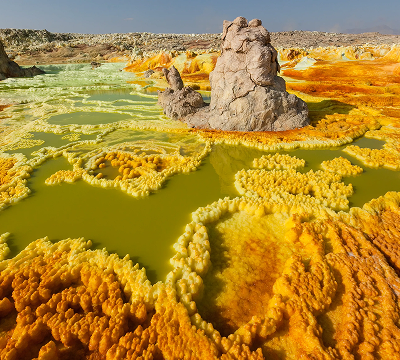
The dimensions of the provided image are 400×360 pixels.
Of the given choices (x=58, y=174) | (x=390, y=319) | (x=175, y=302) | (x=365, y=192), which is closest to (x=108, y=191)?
(x=58, y=174)

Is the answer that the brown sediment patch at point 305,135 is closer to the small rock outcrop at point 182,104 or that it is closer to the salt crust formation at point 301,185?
the salt crust formation at point 301,185

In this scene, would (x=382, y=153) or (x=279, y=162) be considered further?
(x=382, y=153)

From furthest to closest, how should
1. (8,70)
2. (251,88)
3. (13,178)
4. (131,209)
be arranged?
(8,70) < (251,88) < (13,178) < (131,209)

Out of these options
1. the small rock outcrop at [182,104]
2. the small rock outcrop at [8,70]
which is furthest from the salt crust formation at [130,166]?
the small rock outcrop at [8,70]

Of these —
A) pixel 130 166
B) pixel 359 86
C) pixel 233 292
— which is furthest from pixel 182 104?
pixel 359 86

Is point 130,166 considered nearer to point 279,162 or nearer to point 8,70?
point 279,162

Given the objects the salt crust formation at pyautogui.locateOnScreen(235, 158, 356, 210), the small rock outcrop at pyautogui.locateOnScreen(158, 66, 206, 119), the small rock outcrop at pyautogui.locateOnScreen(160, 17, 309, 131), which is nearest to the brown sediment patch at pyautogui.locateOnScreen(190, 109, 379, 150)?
the small rock outcrop at pyautogui.locateOnScreen(160, 17, 309, 131)

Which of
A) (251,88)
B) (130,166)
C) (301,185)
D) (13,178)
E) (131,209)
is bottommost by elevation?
(301,185)

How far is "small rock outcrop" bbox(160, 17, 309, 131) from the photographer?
14227 millimetres

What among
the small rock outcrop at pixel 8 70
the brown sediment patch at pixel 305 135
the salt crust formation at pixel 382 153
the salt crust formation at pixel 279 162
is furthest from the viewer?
the small rock outcrop at pixel 8 70

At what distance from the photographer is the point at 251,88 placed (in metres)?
14.4

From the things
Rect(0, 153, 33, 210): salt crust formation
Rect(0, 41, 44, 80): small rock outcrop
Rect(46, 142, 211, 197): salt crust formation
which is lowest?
Rect(46, 142, 211, 197): salt crust formation

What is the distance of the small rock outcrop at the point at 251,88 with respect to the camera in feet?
46.7

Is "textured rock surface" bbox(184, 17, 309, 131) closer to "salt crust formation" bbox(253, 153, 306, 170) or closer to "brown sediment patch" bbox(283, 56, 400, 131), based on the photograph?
"brown sediment patch" bbox(283, 56, 400, 131)
